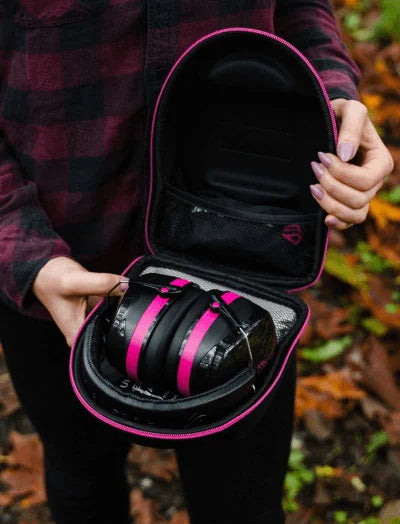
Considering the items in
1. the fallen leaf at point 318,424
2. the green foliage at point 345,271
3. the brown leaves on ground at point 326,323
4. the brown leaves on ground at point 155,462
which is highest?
the green foliage at point 345,271

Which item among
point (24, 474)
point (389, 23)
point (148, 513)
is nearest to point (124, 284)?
point (148, 513)

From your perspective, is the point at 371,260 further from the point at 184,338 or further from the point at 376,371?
the point at 184,338

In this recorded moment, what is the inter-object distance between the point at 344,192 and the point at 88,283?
0.49 metres

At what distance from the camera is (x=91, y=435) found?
54.9 inches

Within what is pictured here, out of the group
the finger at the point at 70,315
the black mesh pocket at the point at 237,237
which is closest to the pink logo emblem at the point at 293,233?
the black mesh pocket at the point at 237,237

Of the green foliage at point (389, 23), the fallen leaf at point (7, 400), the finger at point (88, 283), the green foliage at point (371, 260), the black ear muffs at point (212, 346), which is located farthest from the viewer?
the green foliage at point (389, 23)

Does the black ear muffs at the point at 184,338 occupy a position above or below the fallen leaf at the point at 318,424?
above

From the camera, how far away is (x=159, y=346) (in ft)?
3.14

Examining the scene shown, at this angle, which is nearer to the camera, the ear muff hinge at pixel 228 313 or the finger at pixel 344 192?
the ear muff hinge at pixel 228 313

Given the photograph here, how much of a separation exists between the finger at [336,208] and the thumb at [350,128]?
0.08 meters

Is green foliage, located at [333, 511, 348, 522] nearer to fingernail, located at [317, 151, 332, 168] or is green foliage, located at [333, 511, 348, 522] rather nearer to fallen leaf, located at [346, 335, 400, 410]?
fallen leaf, located at [346, 335, 400, 410]

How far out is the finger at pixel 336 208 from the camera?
1090 mm

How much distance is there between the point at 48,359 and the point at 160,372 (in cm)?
43

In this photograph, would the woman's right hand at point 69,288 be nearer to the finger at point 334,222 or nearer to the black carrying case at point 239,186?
the black carrying case at point 239,186
